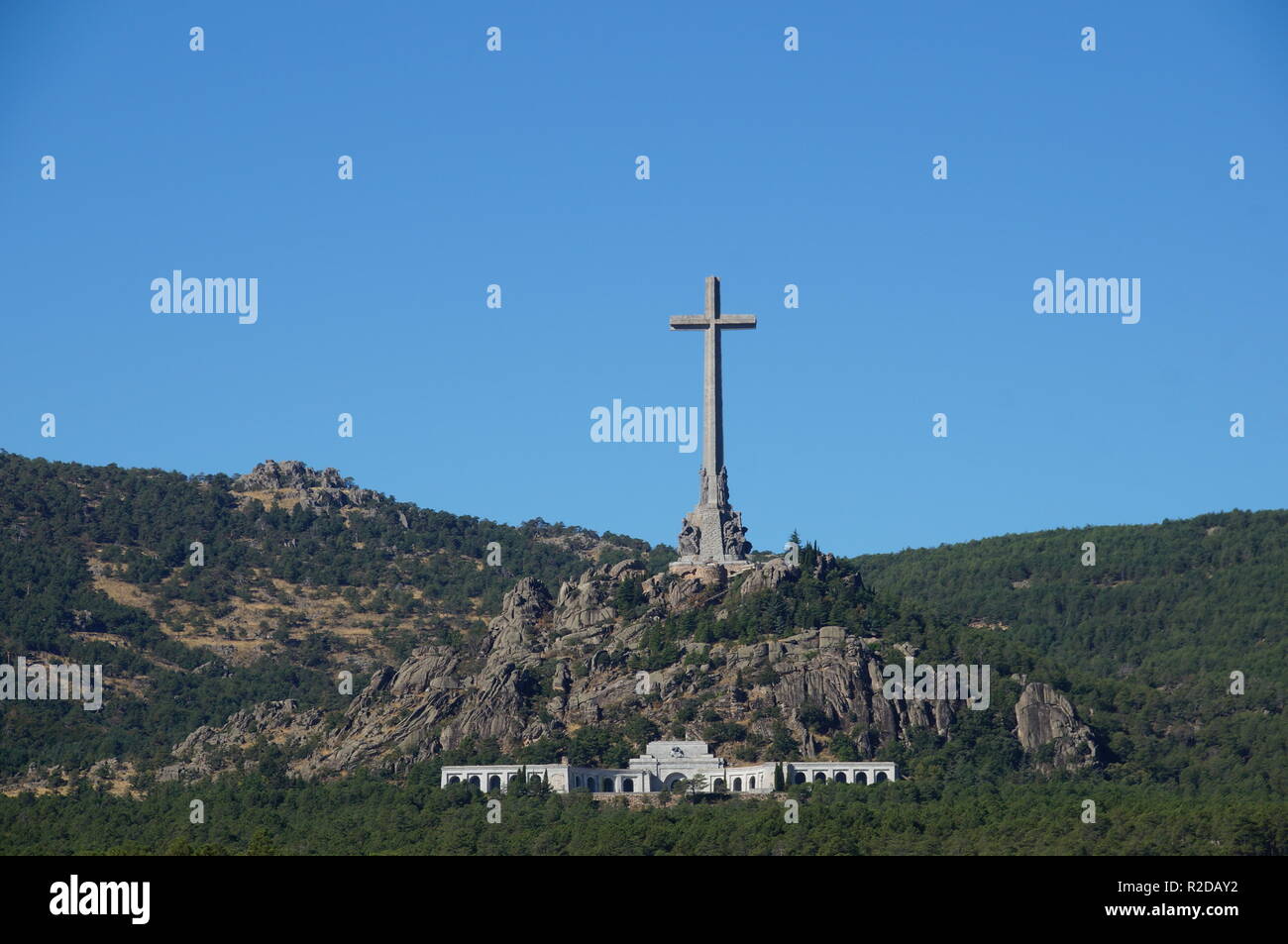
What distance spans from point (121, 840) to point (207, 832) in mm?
5635

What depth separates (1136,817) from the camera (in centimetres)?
18812

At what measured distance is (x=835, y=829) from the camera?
185m
